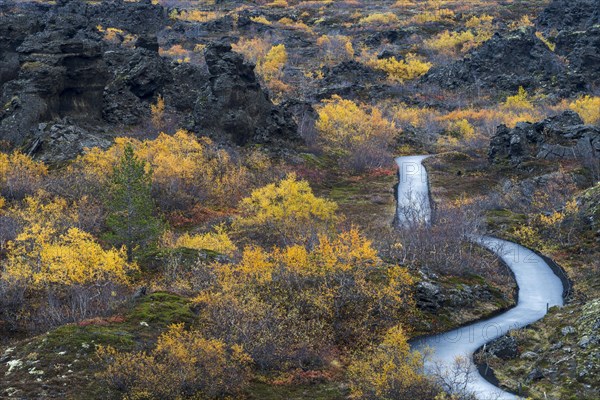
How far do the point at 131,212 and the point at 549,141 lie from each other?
5223 centimetres

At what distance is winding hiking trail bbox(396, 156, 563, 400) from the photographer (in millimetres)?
27447

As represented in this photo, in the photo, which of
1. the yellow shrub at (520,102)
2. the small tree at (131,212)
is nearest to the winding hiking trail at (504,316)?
the small tree at (131,212)

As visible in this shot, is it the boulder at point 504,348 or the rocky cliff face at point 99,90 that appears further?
the rocky cliff face at point 99,90

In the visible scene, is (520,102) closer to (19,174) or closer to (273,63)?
(273,63)

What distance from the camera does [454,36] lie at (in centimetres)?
15162

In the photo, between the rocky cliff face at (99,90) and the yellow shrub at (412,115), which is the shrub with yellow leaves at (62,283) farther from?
the yellow shrub at (412,115)

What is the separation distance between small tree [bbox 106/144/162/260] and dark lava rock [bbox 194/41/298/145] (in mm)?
32681

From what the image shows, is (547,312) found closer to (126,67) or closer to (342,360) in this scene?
(342,360)

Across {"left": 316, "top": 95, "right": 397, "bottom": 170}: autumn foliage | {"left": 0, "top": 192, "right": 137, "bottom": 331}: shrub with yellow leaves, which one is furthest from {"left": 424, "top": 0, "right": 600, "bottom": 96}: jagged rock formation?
{"left": 0, "top": 192, "right": 137, "bottom": 331}: shrub with yellow leaves

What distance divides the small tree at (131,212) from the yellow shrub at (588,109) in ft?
231

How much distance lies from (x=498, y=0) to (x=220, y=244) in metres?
182

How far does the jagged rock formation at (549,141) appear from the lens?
6881 cm

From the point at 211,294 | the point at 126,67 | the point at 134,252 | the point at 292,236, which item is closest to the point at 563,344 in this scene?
the point at 211,294

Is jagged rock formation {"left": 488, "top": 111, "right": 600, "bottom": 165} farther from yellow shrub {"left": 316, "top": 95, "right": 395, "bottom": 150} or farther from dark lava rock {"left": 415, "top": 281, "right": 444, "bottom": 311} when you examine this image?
dark lava rock {"left": 415, "top": 281, "right": 444, "bottom": 311}
